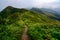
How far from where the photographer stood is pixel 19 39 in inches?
1829

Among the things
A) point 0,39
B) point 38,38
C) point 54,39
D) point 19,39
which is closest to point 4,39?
point 0,39

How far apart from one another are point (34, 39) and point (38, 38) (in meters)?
0.91

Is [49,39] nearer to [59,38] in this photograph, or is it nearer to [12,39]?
[59,38]

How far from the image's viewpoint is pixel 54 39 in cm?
4425

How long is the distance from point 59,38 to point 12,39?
36.4ft

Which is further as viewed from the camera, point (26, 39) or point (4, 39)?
point (26, 39)

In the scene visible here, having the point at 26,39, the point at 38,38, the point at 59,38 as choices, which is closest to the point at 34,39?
the point at 38,38

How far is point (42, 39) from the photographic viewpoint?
4297 centimetres

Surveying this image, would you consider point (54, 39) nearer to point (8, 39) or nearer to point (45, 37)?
point (45, 37)

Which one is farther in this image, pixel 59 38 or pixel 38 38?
pixel 59 38

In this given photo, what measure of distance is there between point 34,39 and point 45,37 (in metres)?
3.35

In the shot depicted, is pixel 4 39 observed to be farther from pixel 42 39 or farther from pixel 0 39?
pixel 42 39

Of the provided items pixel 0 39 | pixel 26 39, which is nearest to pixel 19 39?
pixel 26 39

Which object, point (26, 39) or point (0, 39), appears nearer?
point (0, 39)
